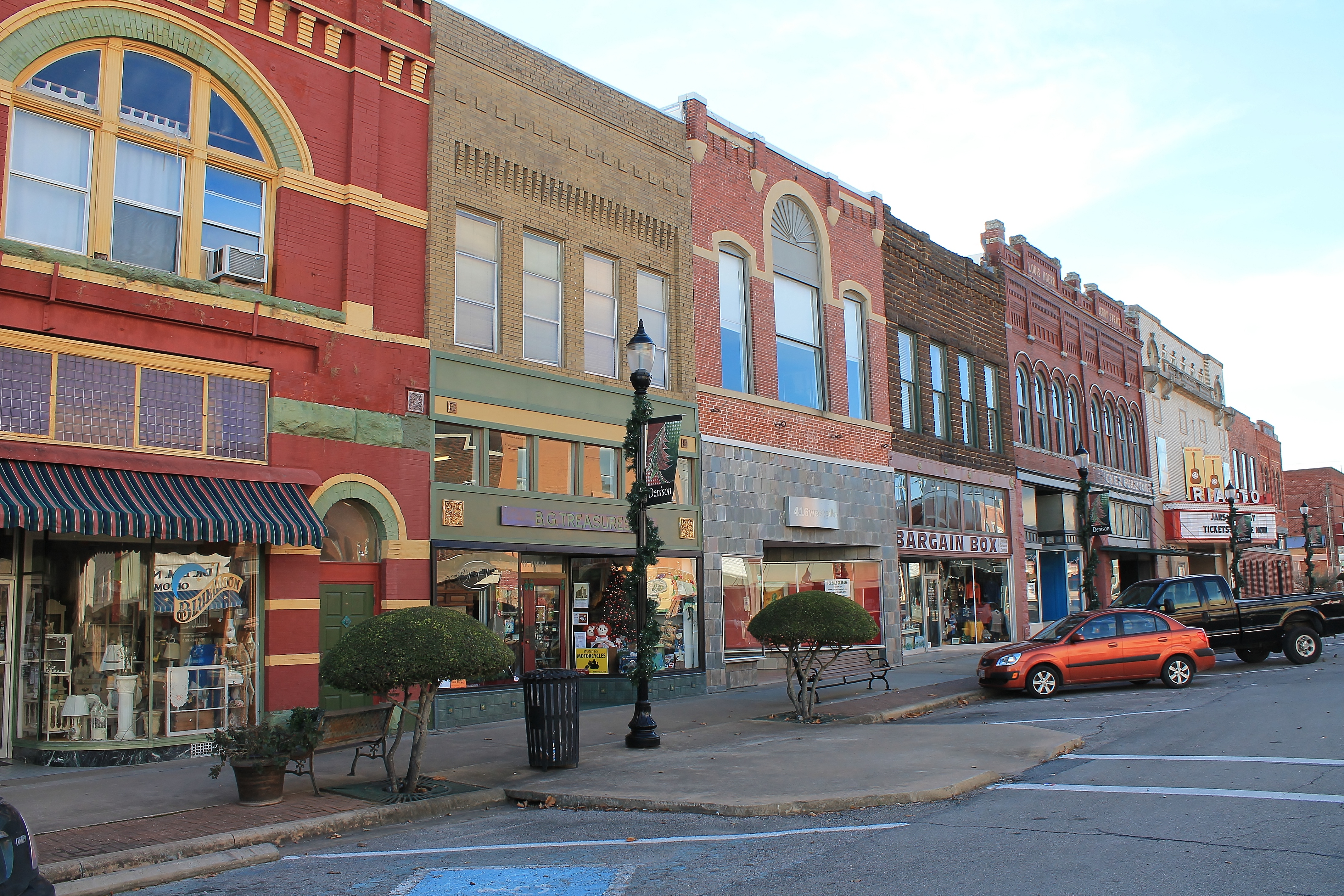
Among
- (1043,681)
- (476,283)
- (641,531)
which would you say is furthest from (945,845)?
(476,283)

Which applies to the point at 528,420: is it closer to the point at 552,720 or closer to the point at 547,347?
the point at 547,347

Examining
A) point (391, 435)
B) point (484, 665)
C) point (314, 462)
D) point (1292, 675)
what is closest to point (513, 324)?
point (391, 435)

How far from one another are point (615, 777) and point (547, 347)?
29.1 ft

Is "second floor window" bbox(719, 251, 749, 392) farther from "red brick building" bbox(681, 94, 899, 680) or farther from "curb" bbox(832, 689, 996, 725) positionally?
"curb" bbox(832, 689, 996, 725)

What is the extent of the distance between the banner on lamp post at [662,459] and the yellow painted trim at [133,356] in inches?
208

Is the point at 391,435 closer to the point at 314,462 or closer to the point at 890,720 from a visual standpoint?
the point at 314,462

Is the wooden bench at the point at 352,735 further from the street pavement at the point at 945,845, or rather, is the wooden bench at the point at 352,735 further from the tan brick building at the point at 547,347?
the tan brick building at the point at 547,347

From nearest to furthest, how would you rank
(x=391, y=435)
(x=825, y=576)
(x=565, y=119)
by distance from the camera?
1. (x=391, y=435)
2. (x=565, y=119)
3. (x=825, y=576)

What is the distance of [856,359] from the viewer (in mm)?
25578

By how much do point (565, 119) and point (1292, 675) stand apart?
17.2 m

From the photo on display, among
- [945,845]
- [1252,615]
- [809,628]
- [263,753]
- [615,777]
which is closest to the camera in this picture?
[945,845]

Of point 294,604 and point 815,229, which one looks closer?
point 294,604

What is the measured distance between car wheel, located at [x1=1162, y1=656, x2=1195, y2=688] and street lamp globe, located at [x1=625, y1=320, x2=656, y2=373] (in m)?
11.6

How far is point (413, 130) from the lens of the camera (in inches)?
637
